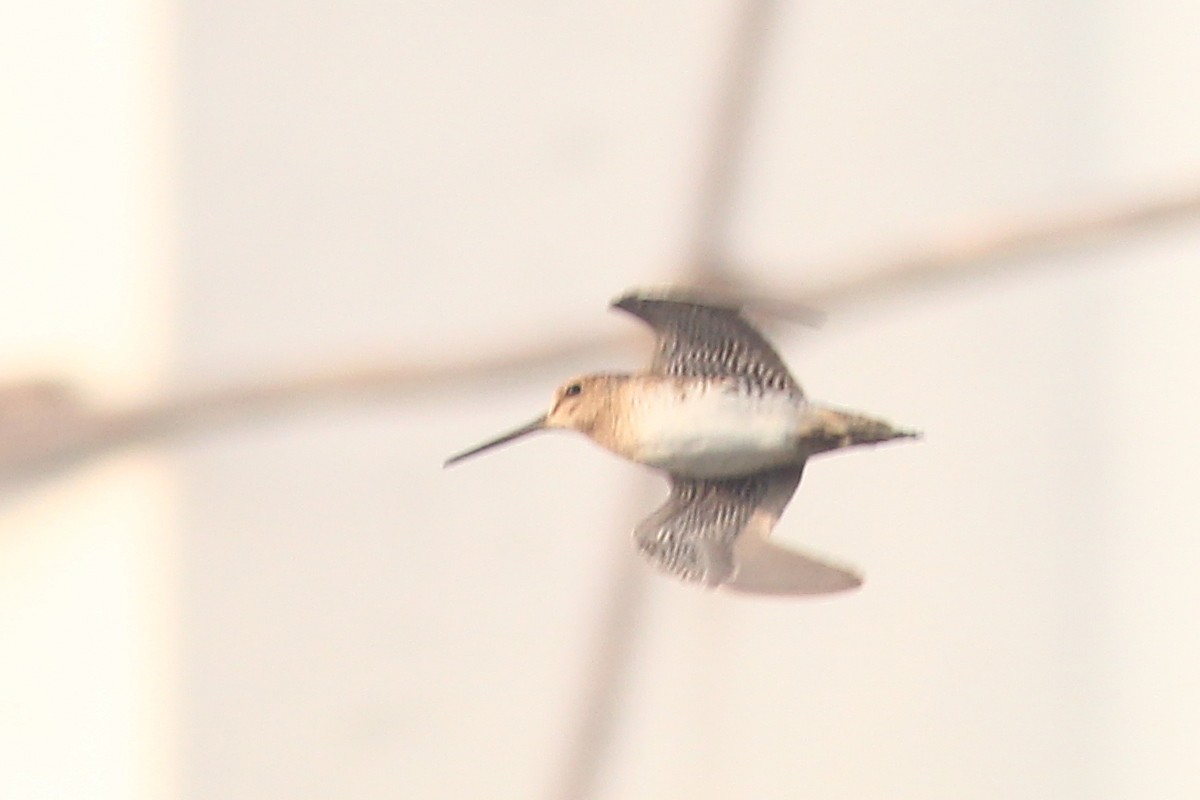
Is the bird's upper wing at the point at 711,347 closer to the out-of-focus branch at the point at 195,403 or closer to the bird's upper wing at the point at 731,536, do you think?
the bird's upper wing at the point at 731,536

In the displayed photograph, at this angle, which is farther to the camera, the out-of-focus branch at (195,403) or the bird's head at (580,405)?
the out-of-focus branch at (195,403)

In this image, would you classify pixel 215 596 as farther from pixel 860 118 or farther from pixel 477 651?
pixel 860 118

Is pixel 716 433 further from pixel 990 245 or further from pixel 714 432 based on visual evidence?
pixel 990 245

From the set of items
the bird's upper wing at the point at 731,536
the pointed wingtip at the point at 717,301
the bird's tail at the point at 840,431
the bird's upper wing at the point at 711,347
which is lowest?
the bird's upper wing at the point at 731,536

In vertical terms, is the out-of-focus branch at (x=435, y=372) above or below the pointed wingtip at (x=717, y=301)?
below

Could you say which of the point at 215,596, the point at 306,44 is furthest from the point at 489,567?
the point at 306,44

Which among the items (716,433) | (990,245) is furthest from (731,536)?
(990,245)

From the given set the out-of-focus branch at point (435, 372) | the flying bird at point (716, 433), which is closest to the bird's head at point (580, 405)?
the flying bird at point (716, 433)

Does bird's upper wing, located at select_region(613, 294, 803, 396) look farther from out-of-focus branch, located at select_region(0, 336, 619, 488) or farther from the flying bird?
out-of-focus branch, located at select_region(0, 336, 619, 488)

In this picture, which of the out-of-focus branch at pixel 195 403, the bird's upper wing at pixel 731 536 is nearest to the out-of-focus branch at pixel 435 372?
the out-of-focus branch at pixel 195 403
